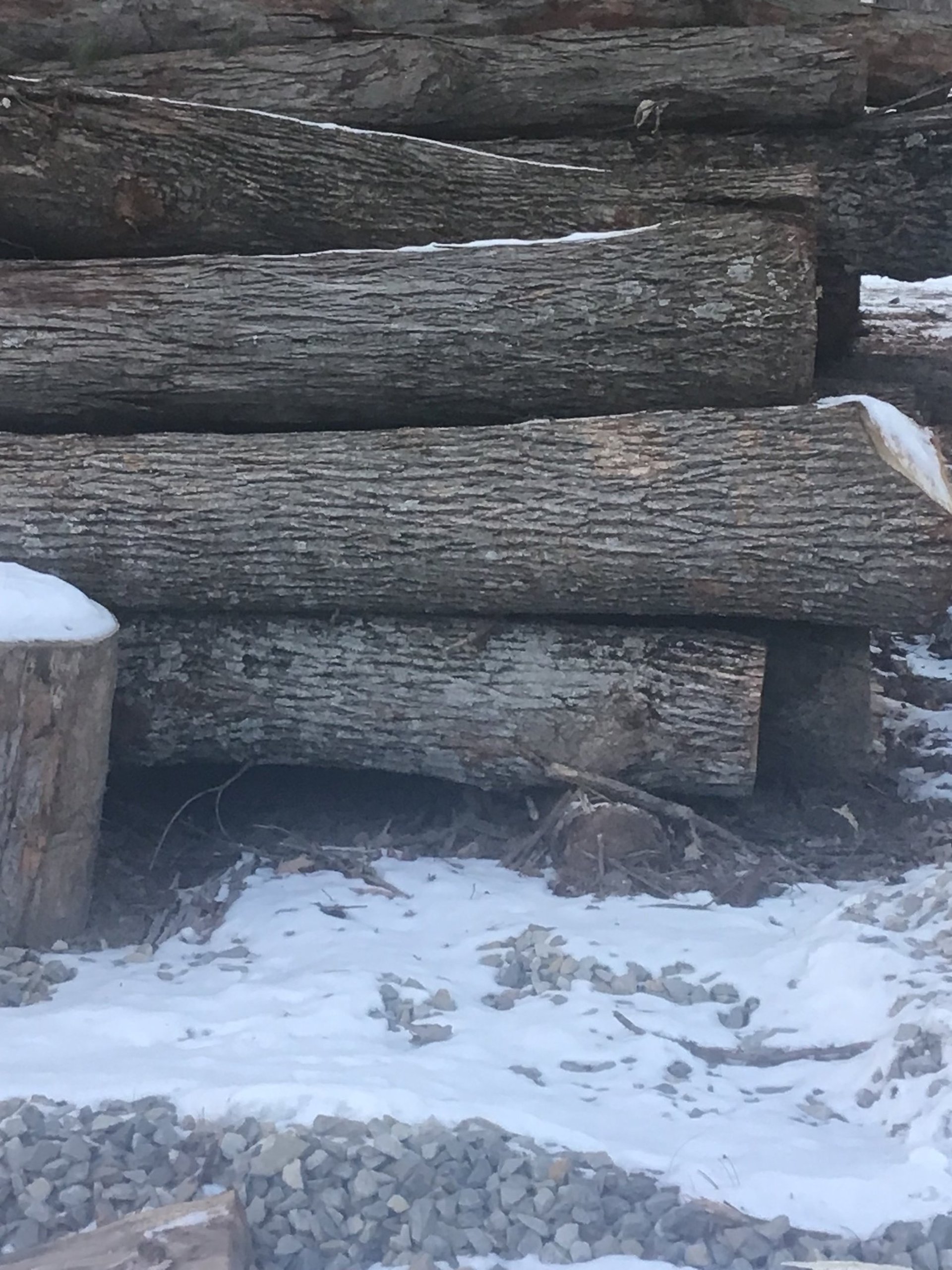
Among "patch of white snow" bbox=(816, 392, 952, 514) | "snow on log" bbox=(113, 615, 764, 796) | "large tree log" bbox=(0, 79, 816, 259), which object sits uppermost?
"large tree log" bbox=(0, 79, 816, 259)

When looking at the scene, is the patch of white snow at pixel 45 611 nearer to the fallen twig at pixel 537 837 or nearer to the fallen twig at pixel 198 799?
the fallen twig at pixel 198 799

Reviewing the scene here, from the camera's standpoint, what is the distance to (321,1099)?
92.1 inches

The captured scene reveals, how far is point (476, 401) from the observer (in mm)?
3900

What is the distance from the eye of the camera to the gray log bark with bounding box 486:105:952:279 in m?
4.21

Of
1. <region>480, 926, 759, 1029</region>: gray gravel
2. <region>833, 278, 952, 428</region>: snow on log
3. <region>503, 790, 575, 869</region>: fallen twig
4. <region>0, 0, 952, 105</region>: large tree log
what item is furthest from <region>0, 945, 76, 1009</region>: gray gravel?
<region>833, 278, 952, 428</region>: snow on log

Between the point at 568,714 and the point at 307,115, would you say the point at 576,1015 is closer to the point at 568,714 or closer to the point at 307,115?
the point at 568,714

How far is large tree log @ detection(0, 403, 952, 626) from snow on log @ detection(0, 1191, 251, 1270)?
6.88 feet

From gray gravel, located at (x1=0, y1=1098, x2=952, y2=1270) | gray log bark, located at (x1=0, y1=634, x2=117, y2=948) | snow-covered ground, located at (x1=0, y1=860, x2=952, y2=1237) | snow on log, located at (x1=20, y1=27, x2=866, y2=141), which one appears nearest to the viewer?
gray gravel, located at (x1=0, y1=1098, x2=952, y2=1270)

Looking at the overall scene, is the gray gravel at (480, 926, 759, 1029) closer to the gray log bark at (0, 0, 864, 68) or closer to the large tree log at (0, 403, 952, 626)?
the large tree log at (0, 403, 952, 626)

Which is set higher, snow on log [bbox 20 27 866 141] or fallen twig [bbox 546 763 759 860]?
snow on log [bbox 20 27 866 141]

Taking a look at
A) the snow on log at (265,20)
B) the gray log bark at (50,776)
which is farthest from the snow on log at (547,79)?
the gray log bark at (50,776)

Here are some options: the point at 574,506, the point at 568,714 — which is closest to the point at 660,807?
the point at 568,714

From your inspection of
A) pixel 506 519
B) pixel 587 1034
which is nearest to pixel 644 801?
pixel 506 519

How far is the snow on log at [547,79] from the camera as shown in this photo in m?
4.21
